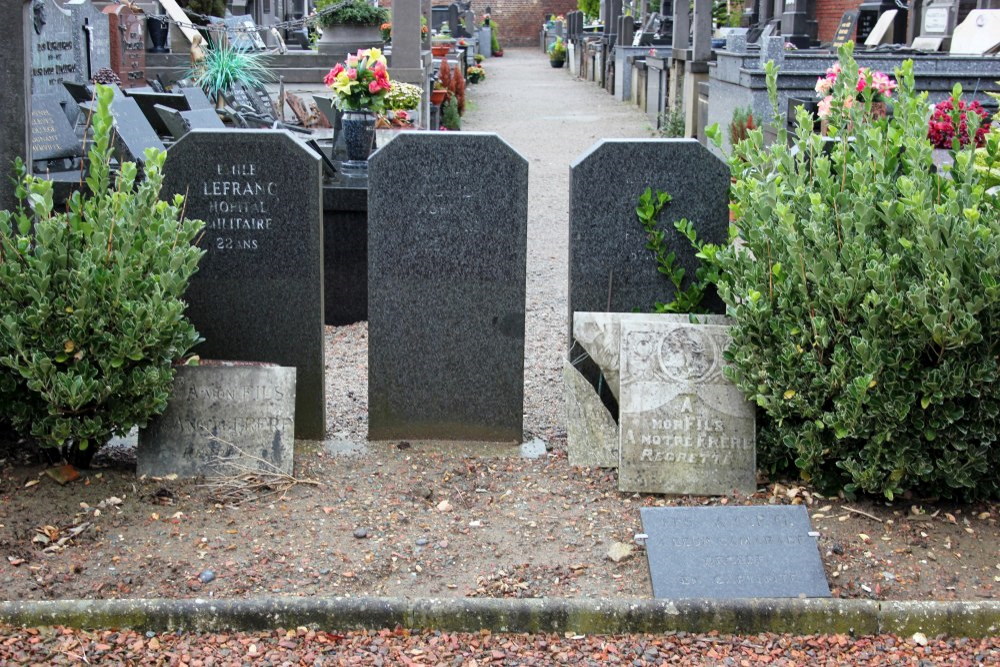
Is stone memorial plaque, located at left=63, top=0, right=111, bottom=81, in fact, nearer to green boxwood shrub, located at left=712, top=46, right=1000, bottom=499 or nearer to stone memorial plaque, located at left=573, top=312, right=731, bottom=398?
stone memorial plaque, located at left=573, top=312, right=731, bottom=398

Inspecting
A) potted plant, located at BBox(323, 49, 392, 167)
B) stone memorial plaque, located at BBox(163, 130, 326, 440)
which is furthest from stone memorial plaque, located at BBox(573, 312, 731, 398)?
potted plant, located at BBox(323, 49, 392, 167)

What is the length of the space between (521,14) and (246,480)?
5867 cm

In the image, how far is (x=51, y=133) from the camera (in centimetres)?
1026

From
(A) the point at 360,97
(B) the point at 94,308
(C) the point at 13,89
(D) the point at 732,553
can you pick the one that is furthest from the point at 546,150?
(D) the point at 732,553

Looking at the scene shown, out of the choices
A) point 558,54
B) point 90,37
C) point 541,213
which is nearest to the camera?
point 541,213

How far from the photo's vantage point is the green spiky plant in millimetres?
15023

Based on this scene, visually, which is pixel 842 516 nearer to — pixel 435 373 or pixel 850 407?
pixel 850 407

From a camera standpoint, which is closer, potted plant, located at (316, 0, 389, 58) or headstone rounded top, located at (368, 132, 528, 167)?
headstone rounded top, located at (368, 132, 528, 167)

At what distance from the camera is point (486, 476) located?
205 inches

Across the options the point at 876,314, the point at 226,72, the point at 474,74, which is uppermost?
the point at 226,72

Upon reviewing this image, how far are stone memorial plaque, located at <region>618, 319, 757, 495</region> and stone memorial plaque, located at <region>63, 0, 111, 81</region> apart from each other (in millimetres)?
11492

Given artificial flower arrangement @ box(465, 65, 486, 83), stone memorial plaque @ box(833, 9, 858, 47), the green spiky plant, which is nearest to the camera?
the green spiky plant

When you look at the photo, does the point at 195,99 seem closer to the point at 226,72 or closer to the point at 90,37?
the point at 226,72

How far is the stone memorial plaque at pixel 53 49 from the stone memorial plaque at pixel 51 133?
235cm
